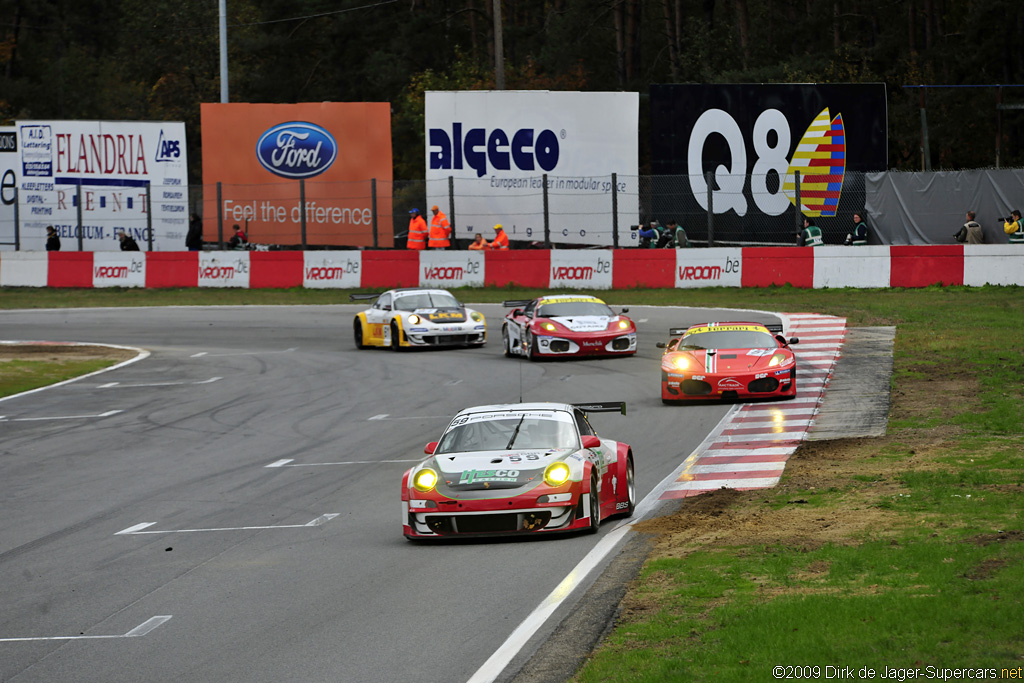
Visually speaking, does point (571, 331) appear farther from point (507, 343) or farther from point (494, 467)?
point (494, 467)

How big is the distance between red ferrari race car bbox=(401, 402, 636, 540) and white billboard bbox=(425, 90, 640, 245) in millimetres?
26432

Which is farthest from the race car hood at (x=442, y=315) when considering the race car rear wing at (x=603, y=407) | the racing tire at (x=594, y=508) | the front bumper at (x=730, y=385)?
the racing tire at (x=594, y=508)

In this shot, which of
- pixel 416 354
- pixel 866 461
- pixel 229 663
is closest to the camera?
pixel 229 663

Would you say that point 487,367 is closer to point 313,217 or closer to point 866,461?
point 866,461

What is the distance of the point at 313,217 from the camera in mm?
38562

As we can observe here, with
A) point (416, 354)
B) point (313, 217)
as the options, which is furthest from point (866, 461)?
point (313, 217)

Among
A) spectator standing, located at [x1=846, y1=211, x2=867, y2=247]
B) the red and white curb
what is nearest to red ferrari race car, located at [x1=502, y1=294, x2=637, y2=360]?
the red and white curb

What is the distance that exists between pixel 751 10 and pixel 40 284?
5340cm

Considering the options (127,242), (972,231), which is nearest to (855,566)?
(972,231)

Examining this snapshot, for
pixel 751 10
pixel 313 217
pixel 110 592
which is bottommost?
pixel 110 592

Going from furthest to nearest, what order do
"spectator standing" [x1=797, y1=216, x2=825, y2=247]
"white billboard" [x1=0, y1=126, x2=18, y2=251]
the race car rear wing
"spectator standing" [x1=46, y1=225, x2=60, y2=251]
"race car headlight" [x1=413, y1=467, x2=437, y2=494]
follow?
1. "white billboard" [x1=0, y1=126, x2=18, y2=251]
2. "spectator standing" [x1=46, y1=225, x2=60, y2=251]
3. "spectator standing" [x1=797, y1=216, x2=825, y2=247]
4. the race car rear wing
5. "race car headlight" [x1=413, y1=467, x2=437, y2=494]

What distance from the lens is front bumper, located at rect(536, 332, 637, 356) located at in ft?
74.6

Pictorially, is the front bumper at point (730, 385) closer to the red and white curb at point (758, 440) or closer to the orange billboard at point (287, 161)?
the red and white curb at point (758, 440)

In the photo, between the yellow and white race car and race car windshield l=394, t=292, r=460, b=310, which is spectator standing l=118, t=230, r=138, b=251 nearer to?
the yellow and white race car
